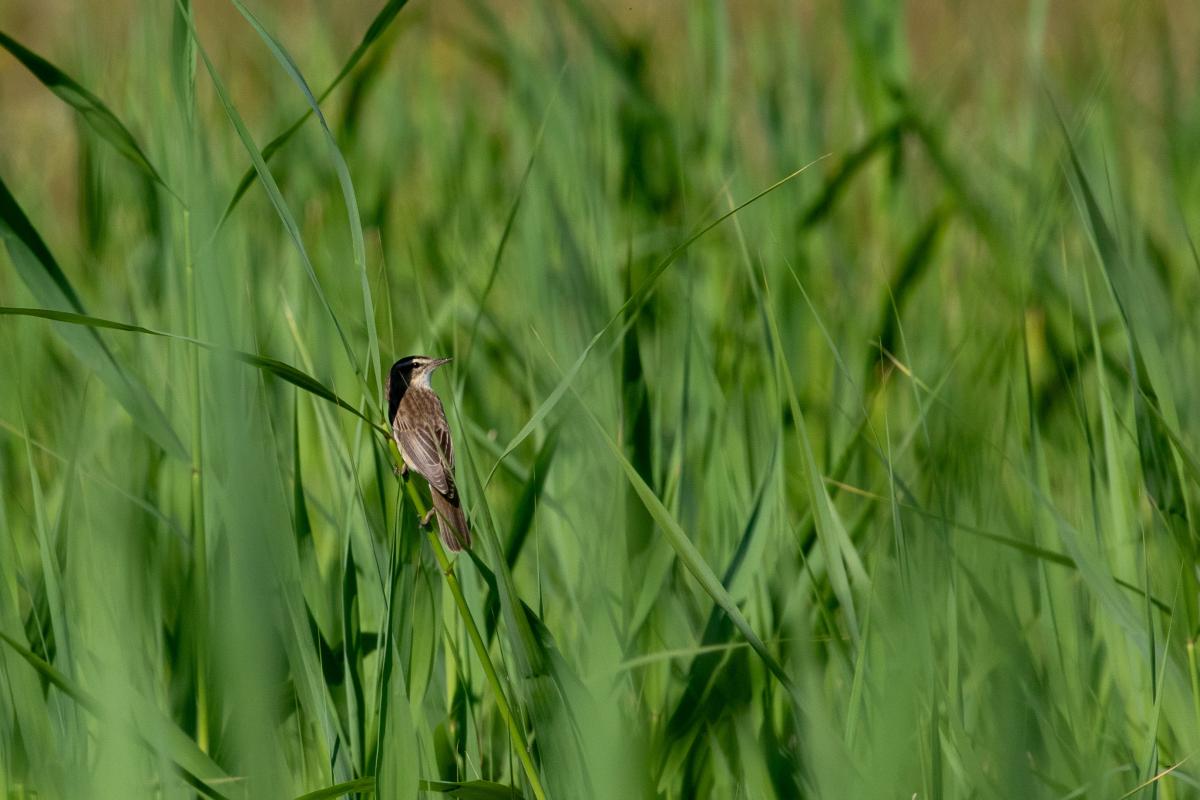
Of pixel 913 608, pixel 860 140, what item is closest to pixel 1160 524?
pixel 913 608

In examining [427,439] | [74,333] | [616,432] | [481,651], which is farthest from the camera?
[427,439]

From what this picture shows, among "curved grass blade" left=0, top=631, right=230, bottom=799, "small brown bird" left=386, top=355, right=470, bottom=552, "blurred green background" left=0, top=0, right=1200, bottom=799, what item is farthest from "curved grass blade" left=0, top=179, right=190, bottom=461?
"small brown bird" left=386, top=355, right=470, bottom=552

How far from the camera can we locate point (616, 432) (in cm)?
175

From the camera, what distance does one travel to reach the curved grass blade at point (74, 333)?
1353mm

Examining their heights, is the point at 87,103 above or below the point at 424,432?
above

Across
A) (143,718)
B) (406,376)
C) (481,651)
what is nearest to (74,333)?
(143,718)

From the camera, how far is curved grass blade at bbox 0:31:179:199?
54.7 inches

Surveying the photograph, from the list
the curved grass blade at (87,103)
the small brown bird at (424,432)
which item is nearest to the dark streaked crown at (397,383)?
the small brown bird at (424,432)

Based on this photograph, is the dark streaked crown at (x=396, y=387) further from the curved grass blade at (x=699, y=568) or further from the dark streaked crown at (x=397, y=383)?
the curved grass blade at (x=699, y=568)

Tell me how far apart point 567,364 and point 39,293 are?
59 centimetres

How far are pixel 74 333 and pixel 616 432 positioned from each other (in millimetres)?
659

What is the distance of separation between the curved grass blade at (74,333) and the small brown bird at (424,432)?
0.38 m

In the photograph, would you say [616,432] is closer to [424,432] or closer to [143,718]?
[424,432]

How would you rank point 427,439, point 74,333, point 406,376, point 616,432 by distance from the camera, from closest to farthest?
point 74,333 < point 616,432 < point 427,439 < point 406,376
